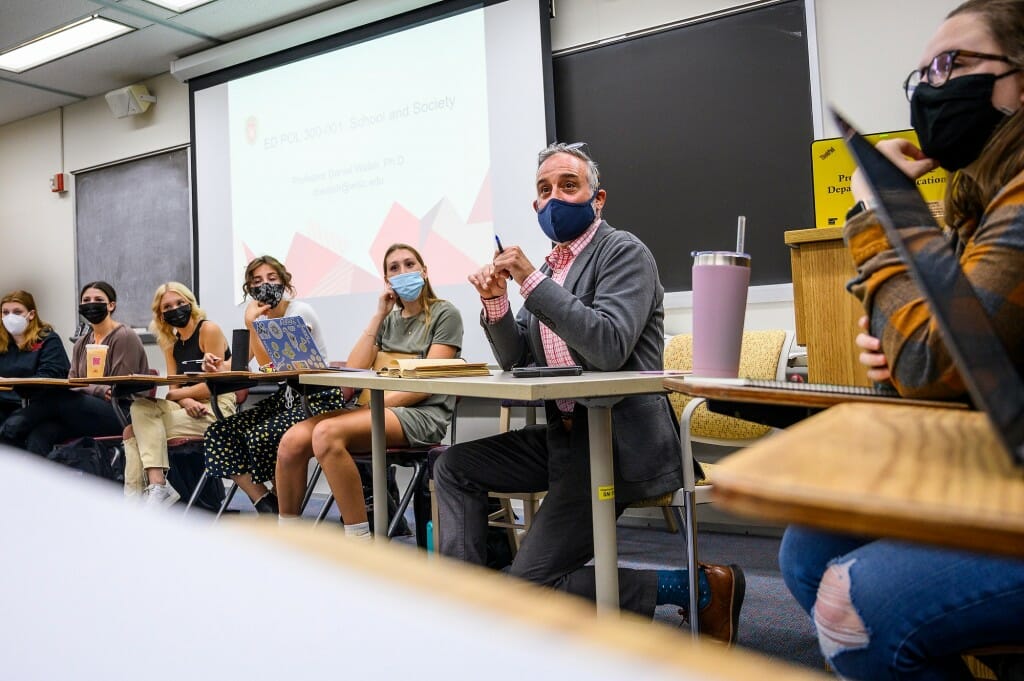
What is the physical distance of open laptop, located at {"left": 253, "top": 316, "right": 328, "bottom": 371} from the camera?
2508mm

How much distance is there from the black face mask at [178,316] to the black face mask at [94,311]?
1.62 feet

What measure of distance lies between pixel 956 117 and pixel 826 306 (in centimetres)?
72

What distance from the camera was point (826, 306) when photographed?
1.62 metres

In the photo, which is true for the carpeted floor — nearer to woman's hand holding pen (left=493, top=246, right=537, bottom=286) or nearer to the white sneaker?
the white sneaker

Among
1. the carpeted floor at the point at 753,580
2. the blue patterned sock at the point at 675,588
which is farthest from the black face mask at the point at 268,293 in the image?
the blue patterned sock at the point at 675,588

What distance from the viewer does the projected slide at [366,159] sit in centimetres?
406

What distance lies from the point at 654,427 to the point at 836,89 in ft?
7.51

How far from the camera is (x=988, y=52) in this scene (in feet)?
2.99

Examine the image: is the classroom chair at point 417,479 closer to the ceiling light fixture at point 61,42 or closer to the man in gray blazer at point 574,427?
the man in gray blazer at point 574,427

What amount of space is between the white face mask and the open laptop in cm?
271

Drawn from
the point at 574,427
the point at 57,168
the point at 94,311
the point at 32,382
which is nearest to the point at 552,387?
the point at 574,427

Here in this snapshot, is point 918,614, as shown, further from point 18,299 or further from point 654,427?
point 18,299

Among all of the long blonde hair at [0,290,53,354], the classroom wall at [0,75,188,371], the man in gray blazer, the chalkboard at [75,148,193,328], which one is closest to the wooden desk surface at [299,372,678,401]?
the man in gray blazer

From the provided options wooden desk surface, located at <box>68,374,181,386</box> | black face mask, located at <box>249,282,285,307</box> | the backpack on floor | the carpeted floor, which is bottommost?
the carpeted floor
